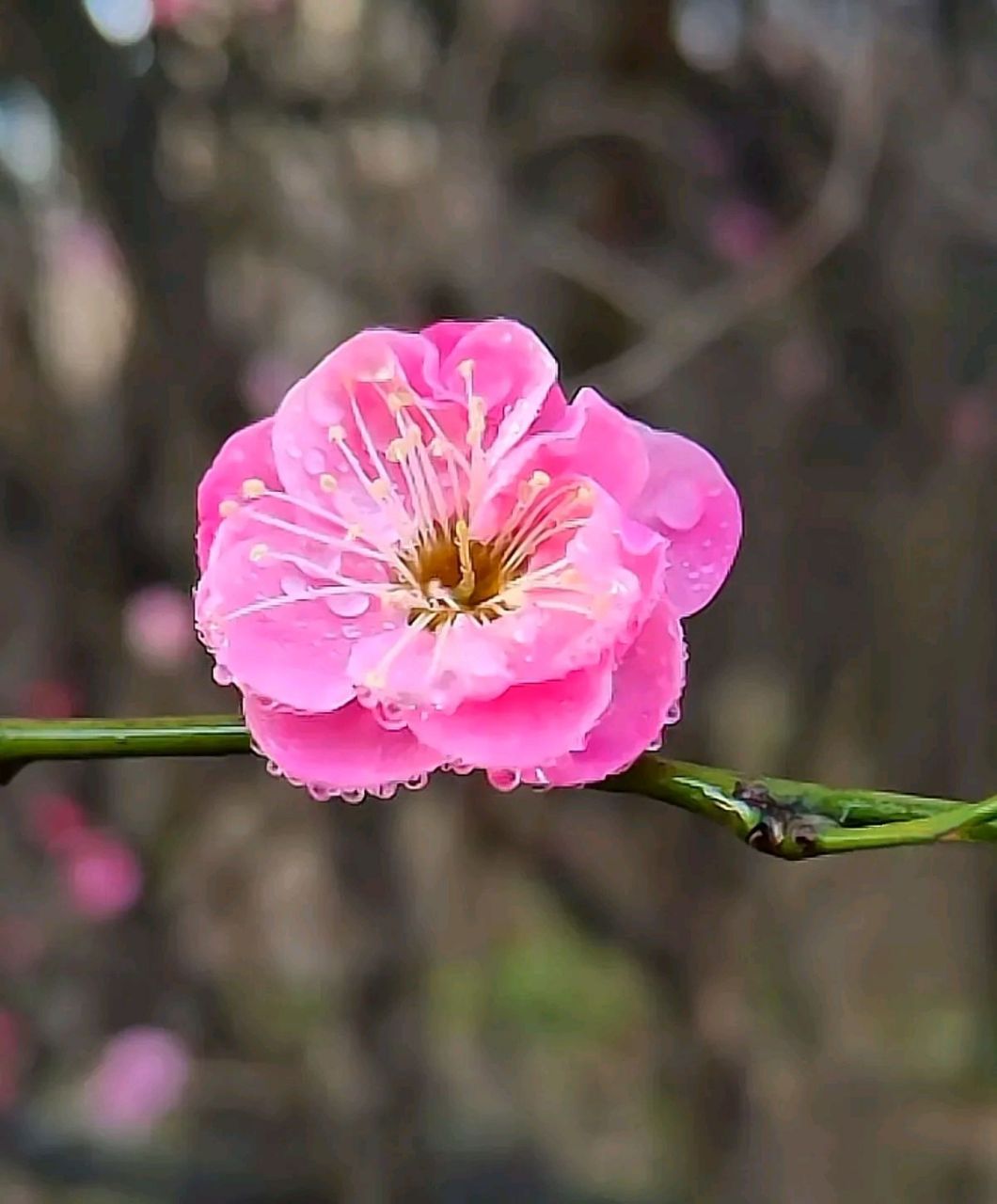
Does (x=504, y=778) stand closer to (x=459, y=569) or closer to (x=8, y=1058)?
(x=459, y=569)

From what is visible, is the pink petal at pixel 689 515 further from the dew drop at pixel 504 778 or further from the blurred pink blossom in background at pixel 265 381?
the blurred pink blossom in background at pixel 265 381

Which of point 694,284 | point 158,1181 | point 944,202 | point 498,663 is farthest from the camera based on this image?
point 158,1181

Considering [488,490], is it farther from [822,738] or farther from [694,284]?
[822,738]

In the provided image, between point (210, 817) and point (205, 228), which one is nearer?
point (205, 228)

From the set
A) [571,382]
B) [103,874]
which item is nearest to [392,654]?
[571,382]

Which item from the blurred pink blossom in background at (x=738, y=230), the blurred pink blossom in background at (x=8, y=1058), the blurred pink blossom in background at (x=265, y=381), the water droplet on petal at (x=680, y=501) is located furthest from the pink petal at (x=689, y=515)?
the blurred pink blossom in background at (x=8, y=1058)

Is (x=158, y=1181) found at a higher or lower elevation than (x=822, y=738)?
lower

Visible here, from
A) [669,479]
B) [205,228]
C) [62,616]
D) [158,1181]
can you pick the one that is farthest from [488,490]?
[158,1181]
